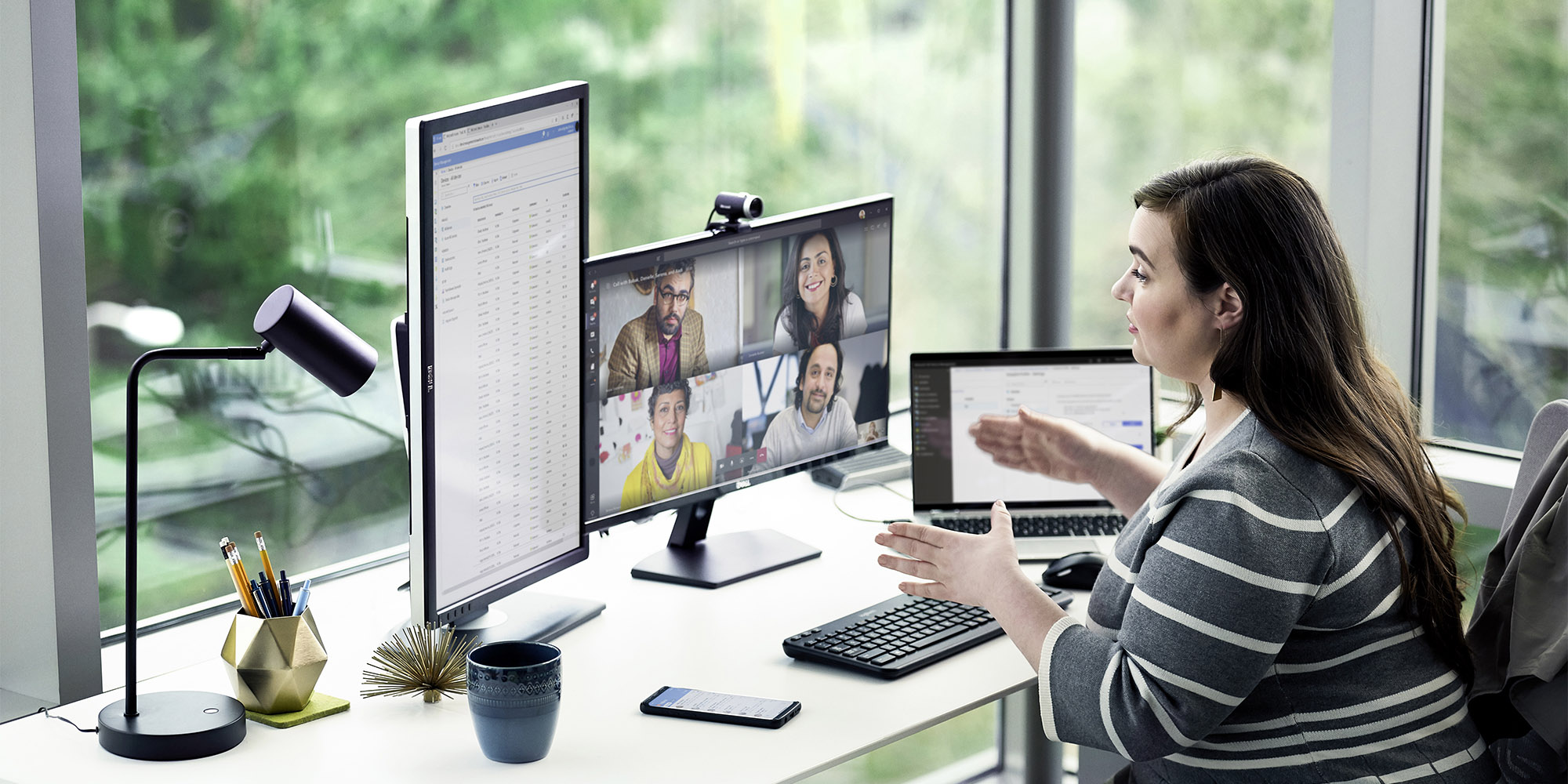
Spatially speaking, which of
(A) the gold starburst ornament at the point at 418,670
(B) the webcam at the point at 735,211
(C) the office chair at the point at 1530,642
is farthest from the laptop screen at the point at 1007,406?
(A) the gold starburst ornament at the point at 418,670

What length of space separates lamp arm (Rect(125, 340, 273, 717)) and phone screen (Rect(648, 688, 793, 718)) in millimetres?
520

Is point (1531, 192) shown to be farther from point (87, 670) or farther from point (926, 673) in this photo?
point (87, 670)

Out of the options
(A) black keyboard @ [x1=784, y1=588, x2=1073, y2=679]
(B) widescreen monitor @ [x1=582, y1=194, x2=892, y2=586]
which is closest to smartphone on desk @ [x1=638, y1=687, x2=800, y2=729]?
(A) black keyboard @ [x1=784, y1=588, x2=1073, y2=679]

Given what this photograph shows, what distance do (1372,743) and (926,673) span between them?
47 cm

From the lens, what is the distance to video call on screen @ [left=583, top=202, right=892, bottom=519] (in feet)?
6.02

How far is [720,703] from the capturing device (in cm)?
150

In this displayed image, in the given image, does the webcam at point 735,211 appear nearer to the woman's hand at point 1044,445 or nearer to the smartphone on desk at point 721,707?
the woman's hand at point 1044,445

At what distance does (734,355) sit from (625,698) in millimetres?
589

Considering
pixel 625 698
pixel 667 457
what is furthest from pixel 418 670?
pixel 667 457

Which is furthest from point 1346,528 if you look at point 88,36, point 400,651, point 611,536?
point 88,36

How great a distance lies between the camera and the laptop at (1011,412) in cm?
219

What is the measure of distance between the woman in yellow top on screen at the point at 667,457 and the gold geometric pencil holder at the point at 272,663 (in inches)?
19.7

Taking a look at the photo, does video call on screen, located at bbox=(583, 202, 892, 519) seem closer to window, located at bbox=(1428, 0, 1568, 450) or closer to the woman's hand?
the woman's hand

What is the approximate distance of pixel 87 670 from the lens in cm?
170
